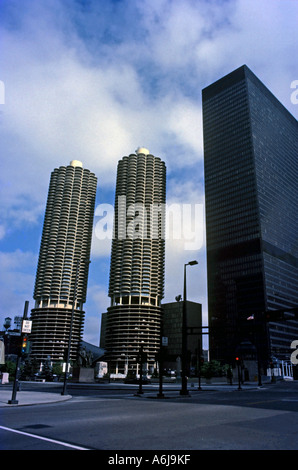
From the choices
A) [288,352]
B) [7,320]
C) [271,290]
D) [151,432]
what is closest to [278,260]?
[271,290]

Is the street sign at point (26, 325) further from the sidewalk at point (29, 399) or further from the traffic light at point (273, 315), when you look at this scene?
the traffic light at point (273, 315)

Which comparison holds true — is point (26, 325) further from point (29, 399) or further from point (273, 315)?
point (273, 315)

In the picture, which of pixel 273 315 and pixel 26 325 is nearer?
pixel 26 325

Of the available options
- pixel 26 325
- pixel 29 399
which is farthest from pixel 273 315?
pixel 29 399

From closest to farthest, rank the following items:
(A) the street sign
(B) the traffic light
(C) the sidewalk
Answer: (C) the sidewalk
(A) the street sign
(B) the traffic light

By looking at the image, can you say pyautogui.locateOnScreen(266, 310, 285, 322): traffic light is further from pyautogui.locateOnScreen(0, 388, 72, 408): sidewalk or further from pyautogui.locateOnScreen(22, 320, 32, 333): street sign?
pyautogui.locateOnScreen(22, 320, 32, 333): street sign

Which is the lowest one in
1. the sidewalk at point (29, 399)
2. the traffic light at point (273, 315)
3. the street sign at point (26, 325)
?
the sidewalk at point (29, 399)

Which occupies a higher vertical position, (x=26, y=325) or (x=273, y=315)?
(x=273, y=315)

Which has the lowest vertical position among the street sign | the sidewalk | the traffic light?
the sidewalk

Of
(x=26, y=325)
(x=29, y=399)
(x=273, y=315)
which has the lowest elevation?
(x=29, y=399)

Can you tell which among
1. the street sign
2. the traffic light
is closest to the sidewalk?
the street sign

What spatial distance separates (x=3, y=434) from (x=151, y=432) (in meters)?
3.81

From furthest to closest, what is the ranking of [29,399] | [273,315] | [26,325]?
[273,315] → [29,399] → [26,325]

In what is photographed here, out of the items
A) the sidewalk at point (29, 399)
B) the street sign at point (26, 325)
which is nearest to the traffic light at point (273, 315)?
the sidewalk at point (29, 399)
